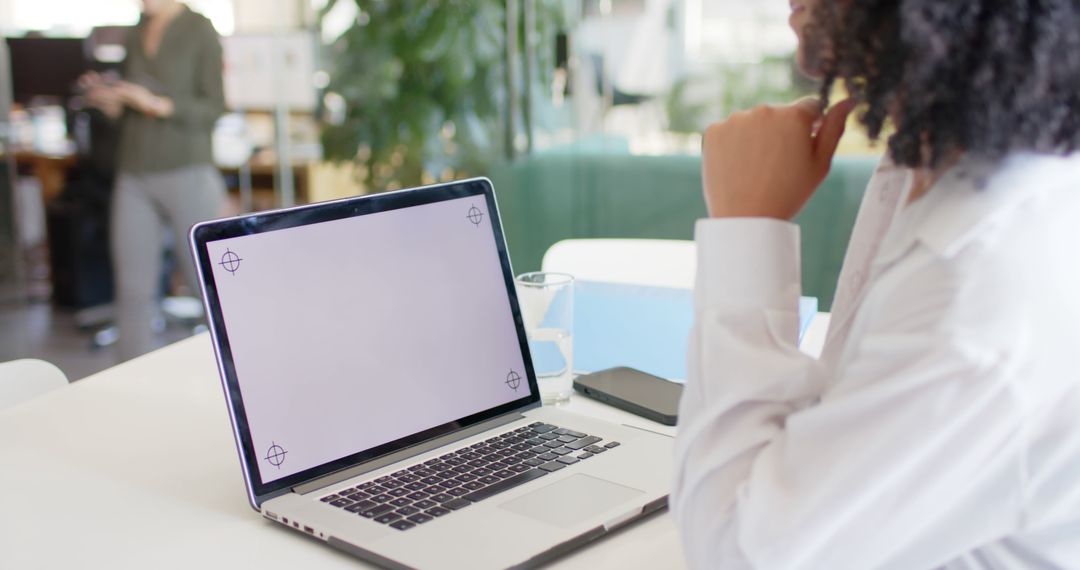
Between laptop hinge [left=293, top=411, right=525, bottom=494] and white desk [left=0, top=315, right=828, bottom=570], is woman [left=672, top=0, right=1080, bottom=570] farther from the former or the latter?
laptop hinge [left=293, top=411, right=525, bottom=494]

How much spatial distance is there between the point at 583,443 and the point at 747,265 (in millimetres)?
352

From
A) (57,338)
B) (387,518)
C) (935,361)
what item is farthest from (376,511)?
(57,338)

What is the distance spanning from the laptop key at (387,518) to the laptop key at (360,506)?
2cm

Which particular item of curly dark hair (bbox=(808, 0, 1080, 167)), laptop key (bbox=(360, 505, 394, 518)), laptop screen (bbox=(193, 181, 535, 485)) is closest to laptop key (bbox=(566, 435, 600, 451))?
laptop screen (bbox=(193, 181, 535, 485))

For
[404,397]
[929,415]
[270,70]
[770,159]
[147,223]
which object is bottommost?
[147,223]

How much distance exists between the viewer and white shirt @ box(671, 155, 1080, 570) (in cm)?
58

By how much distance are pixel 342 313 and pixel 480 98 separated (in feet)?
8.56

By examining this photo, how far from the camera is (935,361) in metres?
0.58

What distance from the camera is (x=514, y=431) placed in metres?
1.05

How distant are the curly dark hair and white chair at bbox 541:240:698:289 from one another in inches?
54.8

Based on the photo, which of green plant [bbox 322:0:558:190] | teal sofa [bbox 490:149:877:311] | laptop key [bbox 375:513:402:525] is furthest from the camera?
green plant [bbox 322:0:558:190]

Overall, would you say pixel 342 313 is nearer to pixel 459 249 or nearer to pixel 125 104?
pixel 459 249

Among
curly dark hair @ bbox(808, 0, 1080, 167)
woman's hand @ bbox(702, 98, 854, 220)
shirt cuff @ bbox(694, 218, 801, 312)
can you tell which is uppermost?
curly dark hair @ bbox(808, 0, 1080, 167)

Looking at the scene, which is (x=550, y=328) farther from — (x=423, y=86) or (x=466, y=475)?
(x=423, y=86)
